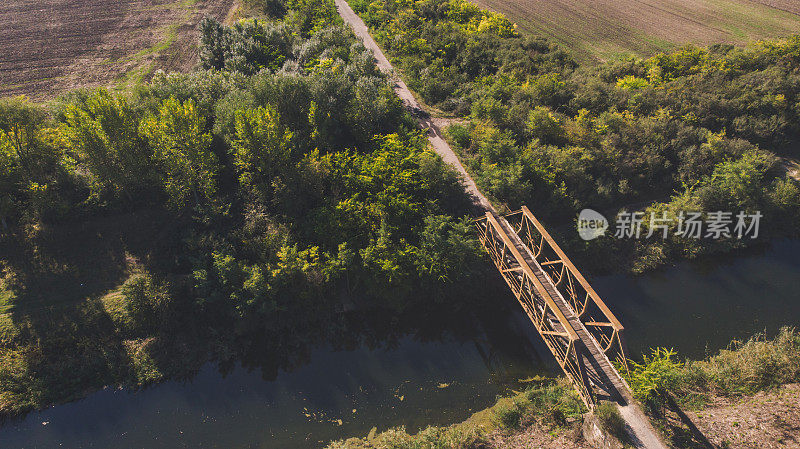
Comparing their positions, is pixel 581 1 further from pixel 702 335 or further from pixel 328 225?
pixel 328 225

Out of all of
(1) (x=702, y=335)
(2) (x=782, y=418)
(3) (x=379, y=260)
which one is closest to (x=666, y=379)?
(2) (x=782, y=418)

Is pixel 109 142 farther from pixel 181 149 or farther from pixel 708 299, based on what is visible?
pixel 708 299

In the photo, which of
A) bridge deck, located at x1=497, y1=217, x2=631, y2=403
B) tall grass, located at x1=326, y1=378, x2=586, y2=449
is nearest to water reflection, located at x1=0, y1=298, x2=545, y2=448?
tall grass, located at x1=326, y1=378, x2=586, y2=449

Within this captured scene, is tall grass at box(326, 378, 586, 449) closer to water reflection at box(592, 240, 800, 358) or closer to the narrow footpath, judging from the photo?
the narrow footpath

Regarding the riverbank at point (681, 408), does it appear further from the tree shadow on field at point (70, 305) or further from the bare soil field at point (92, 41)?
the bare soil field at point (92, 41)

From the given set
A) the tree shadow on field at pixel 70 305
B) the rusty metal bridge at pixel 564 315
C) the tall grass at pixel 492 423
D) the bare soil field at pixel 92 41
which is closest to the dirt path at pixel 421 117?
the rusty metal bridge at pixel 564 315

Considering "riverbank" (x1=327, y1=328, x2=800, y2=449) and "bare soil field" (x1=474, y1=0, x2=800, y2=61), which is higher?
"bare soil field" (x1=474, y1=0, x2=800, y2=61)
